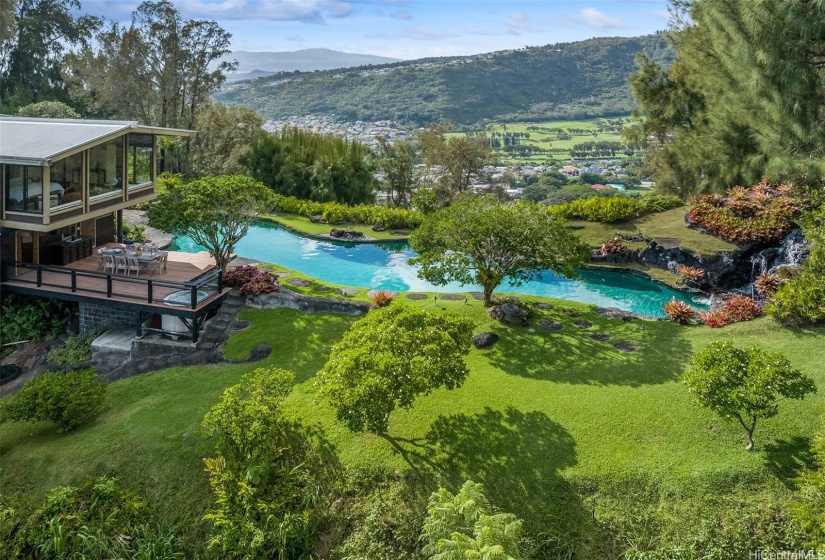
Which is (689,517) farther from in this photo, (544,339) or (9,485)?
(9,485)

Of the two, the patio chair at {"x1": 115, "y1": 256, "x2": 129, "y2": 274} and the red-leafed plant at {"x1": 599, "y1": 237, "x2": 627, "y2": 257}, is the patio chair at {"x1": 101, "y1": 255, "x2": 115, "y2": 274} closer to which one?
the patio chair at {"x1": 115, "y1": 256, "x2": 129, "y2": 274}

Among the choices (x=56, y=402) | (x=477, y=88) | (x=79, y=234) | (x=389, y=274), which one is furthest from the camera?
(x=477, y=88)

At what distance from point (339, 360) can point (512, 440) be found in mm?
3151

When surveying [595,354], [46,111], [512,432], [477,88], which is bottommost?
[512,432]

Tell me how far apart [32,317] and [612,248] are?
60.5ft

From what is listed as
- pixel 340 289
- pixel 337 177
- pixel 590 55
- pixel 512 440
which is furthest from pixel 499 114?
pixel 512 440

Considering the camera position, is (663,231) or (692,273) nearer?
(692,273)

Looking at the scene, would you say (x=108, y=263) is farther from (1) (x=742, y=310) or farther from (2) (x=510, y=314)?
(1) (x=742, y=310)

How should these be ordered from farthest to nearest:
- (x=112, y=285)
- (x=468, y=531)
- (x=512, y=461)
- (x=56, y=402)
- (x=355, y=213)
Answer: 1. (x=355, y=213)
2. (x=112, y=285)
3. (x=56, y=402)
4. (x=512, y=461)
5. (x=468, y=531)

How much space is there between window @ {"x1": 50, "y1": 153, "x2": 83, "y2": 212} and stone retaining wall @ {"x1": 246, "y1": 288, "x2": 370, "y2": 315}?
485cm

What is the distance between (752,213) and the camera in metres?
18.3

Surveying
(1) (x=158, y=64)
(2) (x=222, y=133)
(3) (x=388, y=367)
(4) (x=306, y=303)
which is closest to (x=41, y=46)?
(1) (x=158, y=64)

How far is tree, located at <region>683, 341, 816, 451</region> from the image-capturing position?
8125 mm

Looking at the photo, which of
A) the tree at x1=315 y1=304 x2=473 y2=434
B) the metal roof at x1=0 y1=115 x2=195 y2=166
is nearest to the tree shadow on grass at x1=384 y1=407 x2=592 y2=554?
the tree at x1=315 y1=304 x2=473 y2=434
